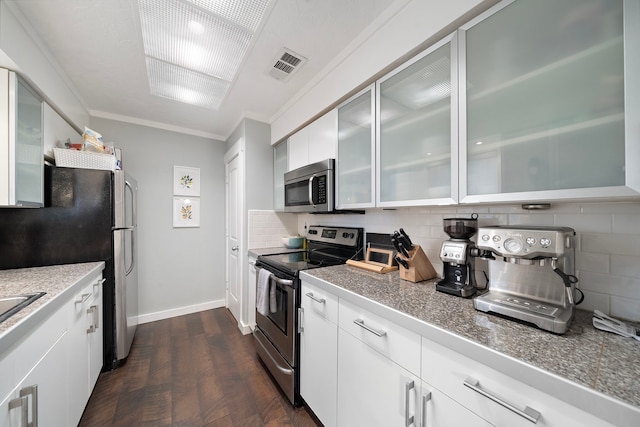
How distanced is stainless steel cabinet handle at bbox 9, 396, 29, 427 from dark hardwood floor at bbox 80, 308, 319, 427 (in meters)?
0.88

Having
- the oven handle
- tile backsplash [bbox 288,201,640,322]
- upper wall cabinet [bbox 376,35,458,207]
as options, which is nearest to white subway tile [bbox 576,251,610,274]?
tile backsplash [bbox 288,201,640,322]

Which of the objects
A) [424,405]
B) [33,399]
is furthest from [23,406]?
[424,405]

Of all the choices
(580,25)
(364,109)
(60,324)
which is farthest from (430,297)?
(60,324)

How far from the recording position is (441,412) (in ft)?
2.61

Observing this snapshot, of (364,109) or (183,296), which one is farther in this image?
(183,296)

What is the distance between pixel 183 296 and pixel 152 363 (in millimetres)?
1128

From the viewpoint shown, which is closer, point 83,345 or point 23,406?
point 23,406

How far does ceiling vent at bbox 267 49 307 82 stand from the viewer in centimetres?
174

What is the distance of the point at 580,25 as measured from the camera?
79 cm

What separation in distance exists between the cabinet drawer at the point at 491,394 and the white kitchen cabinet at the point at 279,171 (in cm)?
212

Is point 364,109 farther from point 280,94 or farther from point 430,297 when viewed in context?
point 430,297

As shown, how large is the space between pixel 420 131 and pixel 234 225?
2484mm

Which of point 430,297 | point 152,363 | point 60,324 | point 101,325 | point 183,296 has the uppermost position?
point 430,297

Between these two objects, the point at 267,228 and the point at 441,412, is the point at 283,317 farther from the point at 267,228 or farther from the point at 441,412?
the point at 267,228
